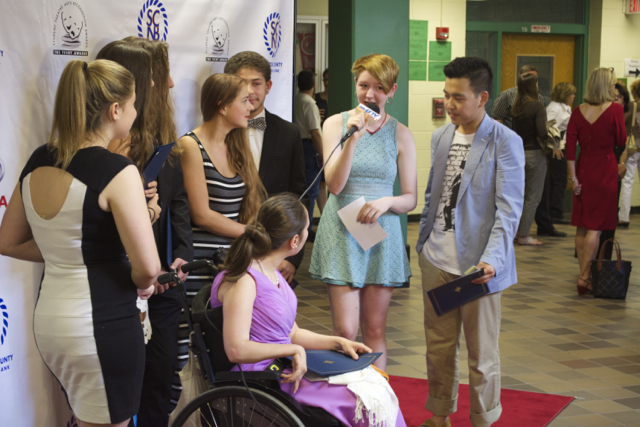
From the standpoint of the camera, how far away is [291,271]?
285 cm

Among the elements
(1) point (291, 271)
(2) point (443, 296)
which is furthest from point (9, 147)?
(2) point (443, 296)

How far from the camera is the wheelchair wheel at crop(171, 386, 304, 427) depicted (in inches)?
73.6

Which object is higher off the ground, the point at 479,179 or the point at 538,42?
the point at 538,42

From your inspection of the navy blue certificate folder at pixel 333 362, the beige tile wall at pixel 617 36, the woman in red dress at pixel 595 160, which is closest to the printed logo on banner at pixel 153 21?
the navy blue certificate folder at pixel 333 362

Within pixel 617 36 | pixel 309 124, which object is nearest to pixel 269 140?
pixel 309 124

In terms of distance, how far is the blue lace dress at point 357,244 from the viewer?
2.74 meters

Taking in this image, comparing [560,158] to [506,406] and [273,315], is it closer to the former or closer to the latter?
[506,406]

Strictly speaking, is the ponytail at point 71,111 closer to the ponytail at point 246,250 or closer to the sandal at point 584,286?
the ponytail at point 246,250

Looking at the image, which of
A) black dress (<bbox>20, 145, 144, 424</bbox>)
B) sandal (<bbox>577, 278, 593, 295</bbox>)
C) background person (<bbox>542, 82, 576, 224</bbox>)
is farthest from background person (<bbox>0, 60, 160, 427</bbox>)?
background person (<bbox>542, 82, 576, 224</bbox>)

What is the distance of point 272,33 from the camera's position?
3.17m

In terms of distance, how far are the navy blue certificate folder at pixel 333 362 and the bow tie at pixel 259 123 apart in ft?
3.99

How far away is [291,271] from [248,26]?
3.96 feet

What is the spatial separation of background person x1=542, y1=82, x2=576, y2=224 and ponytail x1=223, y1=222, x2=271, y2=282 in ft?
21.2

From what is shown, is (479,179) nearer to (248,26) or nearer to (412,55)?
(248,26)
